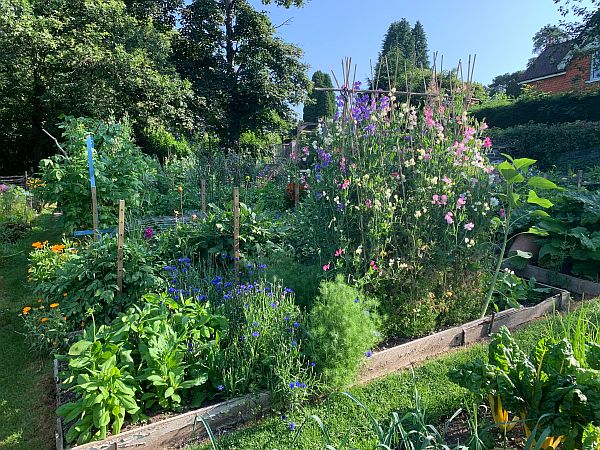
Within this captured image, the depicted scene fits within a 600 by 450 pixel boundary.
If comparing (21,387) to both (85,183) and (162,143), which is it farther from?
(162,143)

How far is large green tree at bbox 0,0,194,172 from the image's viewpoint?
13.0 m

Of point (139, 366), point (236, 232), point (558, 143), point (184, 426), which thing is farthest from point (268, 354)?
point (558, 143)

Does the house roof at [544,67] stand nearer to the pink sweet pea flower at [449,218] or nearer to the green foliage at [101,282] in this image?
the pink sweet pea flower at [449,218]

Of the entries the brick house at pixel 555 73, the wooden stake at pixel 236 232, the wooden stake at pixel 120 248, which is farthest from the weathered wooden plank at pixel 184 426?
the brick house at pixel 555 73

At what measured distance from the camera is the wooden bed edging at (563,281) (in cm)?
481

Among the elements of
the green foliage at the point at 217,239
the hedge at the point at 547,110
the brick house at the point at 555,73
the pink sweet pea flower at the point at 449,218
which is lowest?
the green foliage at the point at 217,239

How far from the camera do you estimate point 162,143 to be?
16781 mm

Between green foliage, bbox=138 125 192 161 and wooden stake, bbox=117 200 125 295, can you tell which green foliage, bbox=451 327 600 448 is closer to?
wooden stake, bbox=117 200 125 295

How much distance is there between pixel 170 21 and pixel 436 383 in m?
19.9

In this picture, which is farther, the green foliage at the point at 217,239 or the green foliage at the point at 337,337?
the green foliage at the point at 217,239

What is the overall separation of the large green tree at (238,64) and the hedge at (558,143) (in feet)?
31.2

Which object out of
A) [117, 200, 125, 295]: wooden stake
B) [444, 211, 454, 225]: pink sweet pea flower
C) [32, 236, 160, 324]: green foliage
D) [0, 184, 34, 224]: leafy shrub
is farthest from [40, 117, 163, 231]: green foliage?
[444, 211, 454, 225]: pink sweet pea flower

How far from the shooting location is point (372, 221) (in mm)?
3430

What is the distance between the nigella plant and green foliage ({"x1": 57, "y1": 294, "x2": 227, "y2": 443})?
1200 mm
